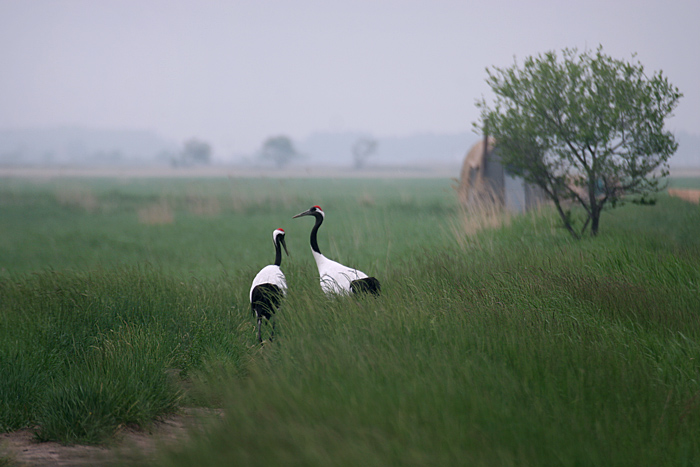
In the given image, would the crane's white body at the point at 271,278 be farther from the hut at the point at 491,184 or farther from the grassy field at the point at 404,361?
the hut at the point at 491,184

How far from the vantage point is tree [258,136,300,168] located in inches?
6580

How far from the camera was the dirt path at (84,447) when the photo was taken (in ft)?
13.1

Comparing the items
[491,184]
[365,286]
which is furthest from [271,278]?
[491,184]

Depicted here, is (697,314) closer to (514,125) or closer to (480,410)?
(480,410)

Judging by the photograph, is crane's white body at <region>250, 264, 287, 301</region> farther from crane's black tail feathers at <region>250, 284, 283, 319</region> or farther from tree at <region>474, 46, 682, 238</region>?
tree at <region>474, 46, 682, 238</region>

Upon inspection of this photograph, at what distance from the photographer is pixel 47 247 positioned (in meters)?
16.2

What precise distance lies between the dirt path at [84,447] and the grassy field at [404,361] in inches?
5.3

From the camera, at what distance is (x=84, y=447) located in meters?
4.45

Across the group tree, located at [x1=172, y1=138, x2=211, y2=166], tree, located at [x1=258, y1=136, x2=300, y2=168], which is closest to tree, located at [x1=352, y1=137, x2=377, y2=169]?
tree, located at [x1=258, y1=136, x2=300, y2=168]

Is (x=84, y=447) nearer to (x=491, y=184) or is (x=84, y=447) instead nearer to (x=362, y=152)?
(x=491, y=184)

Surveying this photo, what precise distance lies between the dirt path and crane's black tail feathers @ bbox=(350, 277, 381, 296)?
2.14 meters

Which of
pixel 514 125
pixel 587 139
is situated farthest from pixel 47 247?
pixel 587 139

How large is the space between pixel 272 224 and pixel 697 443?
64.8 feet

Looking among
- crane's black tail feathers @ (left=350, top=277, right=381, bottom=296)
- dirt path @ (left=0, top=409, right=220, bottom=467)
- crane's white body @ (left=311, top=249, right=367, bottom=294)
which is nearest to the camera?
dirt path @ (left=0, top=409, right=220, bottom=467)
